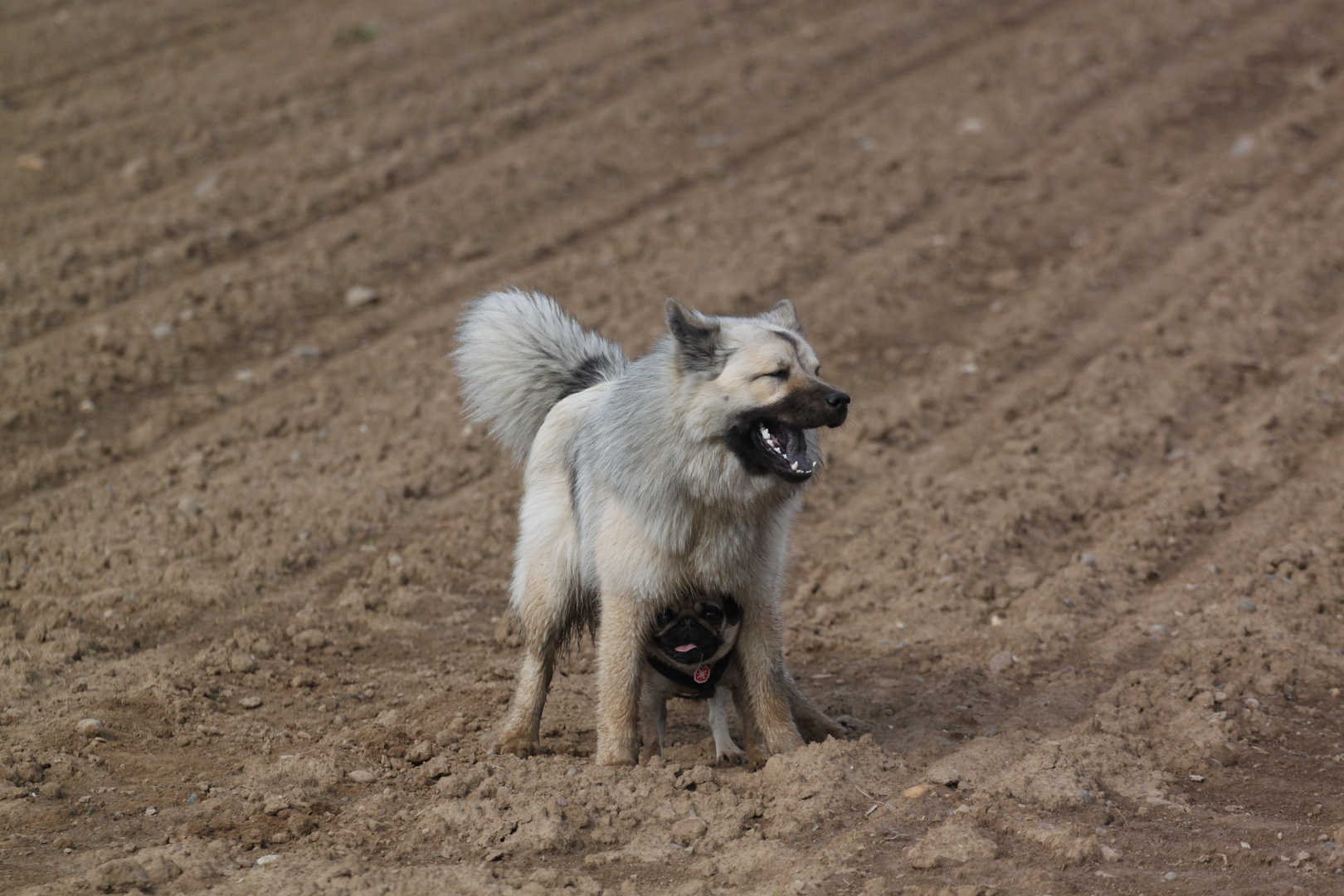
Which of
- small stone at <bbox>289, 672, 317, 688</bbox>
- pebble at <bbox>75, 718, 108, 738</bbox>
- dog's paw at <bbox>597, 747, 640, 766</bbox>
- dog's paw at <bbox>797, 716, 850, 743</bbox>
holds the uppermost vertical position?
pebble at <bbox>75, 718, 108, 738</bbox>

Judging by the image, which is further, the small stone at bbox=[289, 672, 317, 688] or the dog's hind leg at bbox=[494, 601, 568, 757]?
the small stone at bbox=[289, 672, 317, 688]

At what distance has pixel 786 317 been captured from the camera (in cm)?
540

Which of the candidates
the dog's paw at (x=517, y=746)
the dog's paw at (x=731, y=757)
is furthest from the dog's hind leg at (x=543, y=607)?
the dog's paw at (x=731, y=757)

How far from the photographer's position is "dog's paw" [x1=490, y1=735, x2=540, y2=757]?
5.34 meters

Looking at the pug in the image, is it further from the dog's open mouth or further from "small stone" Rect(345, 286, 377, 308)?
"small stone" Rect(345, 286, 377, 308)

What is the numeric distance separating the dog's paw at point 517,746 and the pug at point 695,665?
504 millimetres

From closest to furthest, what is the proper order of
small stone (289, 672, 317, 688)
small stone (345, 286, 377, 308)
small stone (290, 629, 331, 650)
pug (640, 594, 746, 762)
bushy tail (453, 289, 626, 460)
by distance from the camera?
pug (640, 594, 746, 762)
bushy tail (453, 289, 626, 460)
small stone (289, 672, 317, 688)
small stone (290, 629, 331, 650)
small stone (345, 286, 377, 308)

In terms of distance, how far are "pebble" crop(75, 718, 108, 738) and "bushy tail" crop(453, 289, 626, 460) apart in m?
2.16

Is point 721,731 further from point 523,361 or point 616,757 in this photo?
point 523,361

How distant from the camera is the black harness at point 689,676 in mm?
5285

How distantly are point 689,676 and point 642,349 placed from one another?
4225 mm

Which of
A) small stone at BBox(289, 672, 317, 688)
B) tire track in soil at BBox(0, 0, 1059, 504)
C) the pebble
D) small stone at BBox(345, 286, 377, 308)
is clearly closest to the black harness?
small stone at BBox(289, 672, 317, 688)

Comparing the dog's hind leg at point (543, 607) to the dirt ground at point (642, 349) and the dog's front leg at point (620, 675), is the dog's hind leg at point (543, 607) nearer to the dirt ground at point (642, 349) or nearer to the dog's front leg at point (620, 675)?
the dirt ground at point (642, 349)

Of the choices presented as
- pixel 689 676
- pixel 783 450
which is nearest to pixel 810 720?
pixel 689 676
